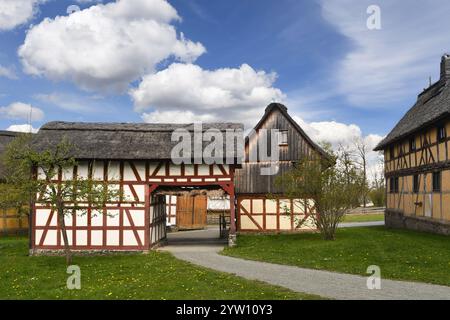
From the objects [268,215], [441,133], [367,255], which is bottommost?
[367,255]

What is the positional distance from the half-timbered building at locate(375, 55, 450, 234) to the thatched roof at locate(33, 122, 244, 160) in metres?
10.0

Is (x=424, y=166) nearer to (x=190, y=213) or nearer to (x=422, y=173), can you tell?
(x=422, y=173)

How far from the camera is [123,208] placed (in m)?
19.5

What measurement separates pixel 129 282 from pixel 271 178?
15.3m

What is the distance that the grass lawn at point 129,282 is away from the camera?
10336 mm

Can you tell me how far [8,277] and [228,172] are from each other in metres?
10.2

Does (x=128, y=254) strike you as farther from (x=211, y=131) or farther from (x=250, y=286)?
(x=250, y=286)

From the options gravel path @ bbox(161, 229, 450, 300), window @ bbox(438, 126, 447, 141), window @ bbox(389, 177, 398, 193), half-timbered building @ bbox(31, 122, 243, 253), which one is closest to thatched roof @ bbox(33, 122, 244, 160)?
half-timbered building @ bbox(31, 122, 243, 253)

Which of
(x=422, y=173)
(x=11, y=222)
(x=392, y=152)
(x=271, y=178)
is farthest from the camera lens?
(x=392, y=152)

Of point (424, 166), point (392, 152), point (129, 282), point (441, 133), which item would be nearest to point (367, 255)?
point (129, 282)

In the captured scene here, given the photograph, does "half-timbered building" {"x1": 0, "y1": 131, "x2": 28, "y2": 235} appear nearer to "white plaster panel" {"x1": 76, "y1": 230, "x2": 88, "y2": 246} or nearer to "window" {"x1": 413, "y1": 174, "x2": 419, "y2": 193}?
"white plaster panel" {"x1": 76, "y1": 230, "x2": 88, "y2": 246}

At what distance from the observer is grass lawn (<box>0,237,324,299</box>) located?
10336mm

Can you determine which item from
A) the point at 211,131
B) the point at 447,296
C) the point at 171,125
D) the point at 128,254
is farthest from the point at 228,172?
the point at 447,296
